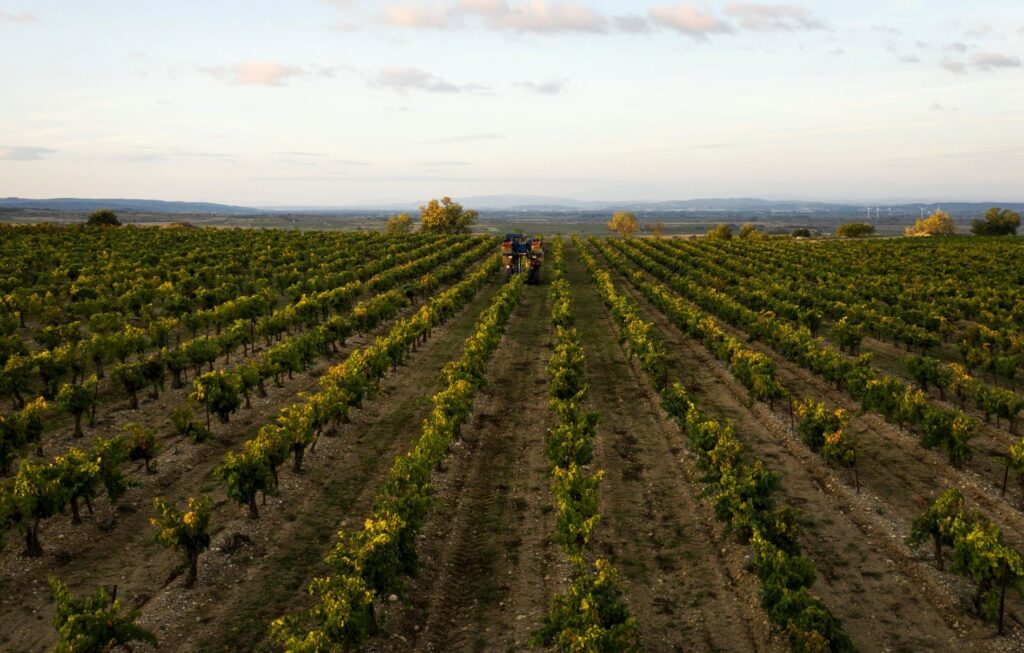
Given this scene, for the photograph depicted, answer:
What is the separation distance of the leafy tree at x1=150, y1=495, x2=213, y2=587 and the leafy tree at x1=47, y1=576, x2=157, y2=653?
2.54 m

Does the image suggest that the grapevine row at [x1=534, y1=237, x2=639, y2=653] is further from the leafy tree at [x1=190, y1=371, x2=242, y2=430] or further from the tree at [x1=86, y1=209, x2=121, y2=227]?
the tree at [x1=86, y1=209, x2=121, y2=227]

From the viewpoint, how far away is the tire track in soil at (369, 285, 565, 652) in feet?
42.2

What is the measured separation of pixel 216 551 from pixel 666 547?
1015 cm

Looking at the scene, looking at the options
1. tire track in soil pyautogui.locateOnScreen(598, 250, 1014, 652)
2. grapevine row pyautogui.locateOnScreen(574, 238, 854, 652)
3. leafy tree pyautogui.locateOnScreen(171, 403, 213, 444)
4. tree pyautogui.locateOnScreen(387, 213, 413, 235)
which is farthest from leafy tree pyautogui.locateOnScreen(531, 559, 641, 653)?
tree pyautogui.locateOnScreen(387, 213, 413, 235)

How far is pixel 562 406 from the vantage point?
21547 millimetres

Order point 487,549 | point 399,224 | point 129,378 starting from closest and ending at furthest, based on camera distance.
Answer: point 487,549
point 129,378
point 399,224

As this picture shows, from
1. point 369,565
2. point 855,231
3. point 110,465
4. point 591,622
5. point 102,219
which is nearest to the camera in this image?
point 591,622

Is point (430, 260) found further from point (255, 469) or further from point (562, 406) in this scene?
point (255, 469)

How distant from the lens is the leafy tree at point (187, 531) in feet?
Answer: 44.1

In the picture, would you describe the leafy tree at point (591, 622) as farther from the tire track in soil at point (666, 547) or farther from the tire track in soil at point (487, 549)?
the tire track in soil at point (666, 547)

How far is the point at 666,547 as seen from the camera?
15.7 m

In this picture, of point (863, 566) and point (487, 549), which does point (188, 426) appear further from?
point (863, 566)

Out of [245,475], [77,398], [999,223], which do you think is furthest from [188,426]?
[999,223]

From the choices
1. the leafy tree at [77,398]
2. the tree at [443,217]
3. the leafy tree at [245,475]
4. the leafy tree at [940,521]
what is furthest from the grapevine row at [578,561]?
the tree at [443,217]
